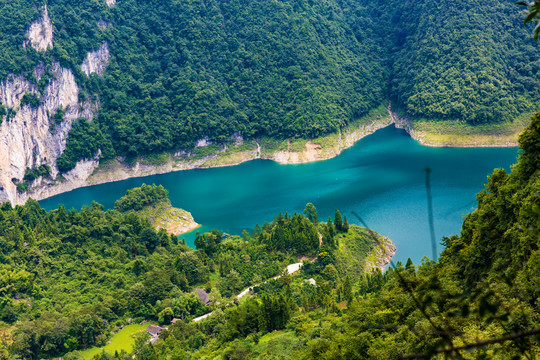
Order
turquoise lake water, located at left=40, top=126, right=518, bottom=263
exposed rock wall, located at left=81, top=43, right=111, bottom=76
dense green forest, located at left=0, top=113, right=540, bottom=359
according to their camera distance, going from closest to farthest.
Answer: dense green forest, located at left=0, top=113, right=540, bottom=359, turquoise lake water, located at left=40, top=126, right=518, bottom=263, exposed rock wall, located at left=81, top=43, right=111, bottom=76

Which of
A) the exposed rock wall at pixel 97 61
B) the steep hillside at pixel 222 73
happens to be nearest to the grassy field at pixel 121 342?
the steep hillside at pixel 222 73

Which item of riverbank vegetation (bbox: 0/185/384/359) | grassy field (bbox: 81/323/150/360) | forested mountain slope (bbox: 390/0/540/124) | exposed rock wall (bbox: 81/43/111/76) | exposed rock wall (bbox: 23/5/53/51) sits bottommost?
grassy field (bbox: 81/323/150/360)

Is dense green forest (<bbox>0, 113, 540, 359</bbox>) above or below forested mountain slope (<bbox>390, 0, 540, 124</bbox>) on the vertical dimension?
below

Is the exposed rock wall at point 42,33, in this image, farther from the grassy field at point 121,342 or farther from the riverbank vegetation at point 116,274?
the grassy field at point 121,342

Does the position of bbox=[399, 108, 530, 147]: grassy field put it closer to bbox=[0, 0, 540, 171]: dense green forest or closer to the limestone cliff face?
bbox=[0, 0, 540, 171]: dense green forest

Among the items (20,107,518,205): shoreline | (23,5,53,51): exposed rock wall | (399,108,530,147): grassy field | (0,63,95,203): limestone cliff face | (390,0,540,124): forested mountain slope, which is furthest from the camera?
(20,107,518,205): shoreline

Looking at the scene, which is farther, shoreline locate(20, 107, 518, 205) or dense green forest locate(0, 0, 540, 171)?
dense green forest locate(0, 0, 540, 171)

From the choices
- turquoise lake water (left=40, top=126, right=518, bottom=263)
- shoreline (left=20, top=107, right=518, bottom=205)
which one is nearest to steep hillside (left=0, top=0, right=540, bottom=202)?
shoreline (left=20, top=107, right=518, bottom=205)
